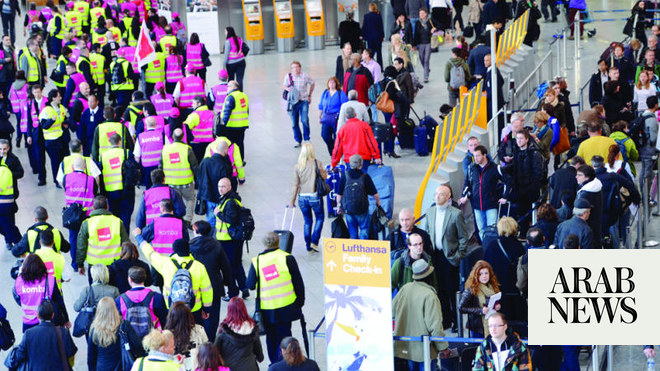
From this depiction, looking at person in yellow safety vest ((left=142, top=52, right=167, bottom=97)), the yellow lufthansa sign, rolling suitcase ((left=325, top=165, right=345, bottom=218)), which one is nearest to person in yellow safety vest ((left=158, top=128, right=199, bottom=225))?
rolling suitcase ((left=325, top=165, right=345, bottom=218))

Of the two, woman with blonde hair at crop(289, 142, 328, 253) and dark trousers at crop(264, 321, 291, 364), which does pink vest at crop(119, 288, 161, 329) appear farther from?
woman with blonde hair at crop(289, 142, 328, 253)

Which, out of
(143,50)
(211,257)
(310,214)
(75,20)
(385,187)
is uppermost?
(75,20)

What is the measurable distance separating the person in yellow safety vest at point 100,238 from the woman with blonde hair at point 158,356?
338 centimetres

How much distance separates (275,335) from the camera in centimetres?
1088

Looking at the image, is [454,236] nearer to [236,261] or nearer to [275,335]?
[275,335]

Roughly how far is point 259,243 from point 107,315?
16.2 ft

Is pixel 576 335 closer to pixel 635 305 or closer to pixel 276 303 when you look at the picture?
pixel 635 305

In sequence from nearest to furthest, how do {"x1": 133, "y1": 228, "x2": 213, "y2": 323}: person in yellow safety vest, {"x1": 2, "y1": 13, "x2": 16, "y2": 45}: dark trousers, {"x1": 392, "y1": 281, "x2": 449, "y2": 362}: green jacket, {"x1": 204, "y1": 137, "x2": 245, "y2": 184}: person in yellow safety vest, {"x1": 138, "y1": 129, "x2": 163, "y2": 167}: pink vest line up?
{"x1": 392, "y1": 281, "x2": 449, "y2": 362}: green jacket < {"x1": 133, "y1": 228, "x2": 213, "y2": 323}: person in yellow safety vest < {"x1": 204, "y1": 137, "x2": 245, "y2": 184}: person in yellow safety vest < {"x1": 138, "y1": 129, "x2": 163, "y2": 167}: pink vest < {"x1": 2, "y1": 13, "x2": 16, "y2": 45}: dark trousers

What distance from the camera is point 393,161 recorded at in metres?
18.2

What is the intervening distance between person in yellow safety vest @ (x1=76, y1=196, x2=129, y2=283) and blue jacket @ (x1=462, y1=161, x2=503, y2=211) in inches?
157

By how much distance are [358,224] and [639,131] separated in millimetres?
4593

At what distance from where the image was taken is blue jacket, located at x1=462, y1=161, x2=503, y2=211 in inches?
516

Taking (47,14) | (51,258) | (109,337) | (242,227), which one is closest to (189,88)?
(242,227)

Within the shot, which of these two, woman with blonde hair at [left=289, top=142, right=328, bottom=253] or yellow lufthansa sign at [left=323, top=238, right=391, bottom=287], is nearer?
yellow lufthansa sign at [left=323, top=238, right=391, bottom=287]
